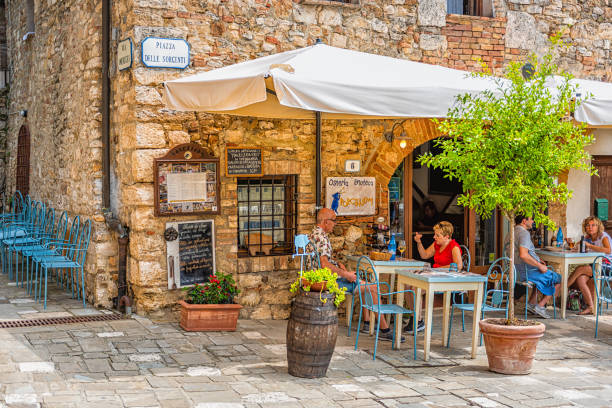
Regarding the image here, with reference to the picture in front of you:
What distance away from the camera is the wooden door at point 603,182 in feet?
33.3

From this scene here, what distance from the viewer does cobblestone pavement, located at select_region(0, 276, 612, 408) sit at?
5.12 meters

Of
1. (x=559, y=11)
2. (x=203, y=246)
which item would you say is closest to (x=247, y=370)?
(x=203, y=246)

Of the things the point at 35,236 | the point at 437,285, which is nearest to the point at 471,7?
the point at 437,285

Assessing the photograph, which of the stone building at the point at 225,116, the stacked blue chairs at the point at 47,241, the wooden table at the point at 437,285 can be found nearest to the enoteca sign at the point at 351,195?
the stone building at the point at 225,116

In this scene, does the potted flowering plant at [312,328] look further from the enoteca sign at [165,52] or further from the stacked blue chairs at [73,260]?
the stacked blue chairs at [73,260]

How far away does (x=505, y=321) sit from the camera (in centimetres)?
634

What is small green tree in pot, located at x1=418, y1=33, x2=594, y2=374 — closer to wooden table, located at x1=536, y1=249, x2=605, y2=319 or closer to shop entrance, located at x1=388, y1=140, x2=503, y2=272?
wooden table, located at x1=536, y1=249, x2=605, y2=319

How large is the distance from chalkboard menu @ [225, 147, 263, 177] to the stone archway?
1.40 meters

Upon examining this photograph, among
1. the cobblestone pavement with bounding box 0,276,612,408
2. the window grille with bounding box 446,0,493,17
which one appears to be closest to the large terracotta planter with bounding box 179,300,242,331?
the cobblestone pavement with bounding box 0,276,612,408

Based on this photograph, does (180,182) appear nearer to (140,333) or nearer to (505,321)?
(140,333)

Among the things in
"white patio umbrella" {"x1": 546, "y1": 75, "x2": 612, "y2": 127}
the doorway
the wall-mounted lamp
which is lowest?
the doorway

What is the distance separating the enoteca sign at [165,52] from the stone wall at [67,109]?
1032 millimetres

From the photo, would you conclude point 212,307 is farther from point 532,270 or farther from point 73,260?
point 532,270

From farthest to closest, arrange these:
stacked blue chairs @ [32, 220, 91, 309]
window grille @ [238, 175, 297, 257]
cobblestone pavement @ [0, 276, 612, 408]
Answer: window grille @ [238, 175, 297, 257] → stacked blue chairs @ [32, 220, 91, 309] → cobblestone pavement @ [0, 276, 612, 408]
